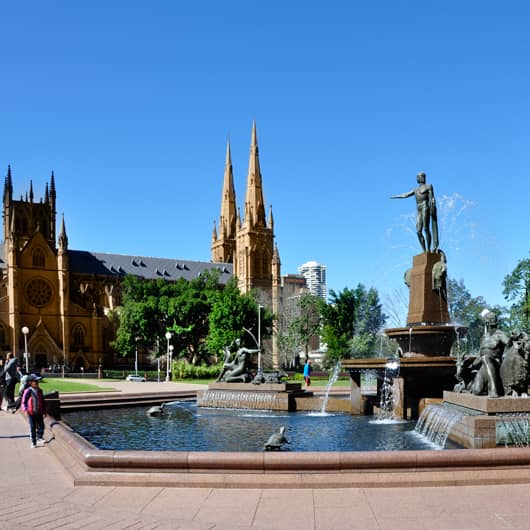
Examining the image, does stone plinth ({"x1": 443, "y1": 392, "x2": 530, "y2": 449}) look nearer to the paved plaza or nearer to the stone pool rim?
the stone pool rim

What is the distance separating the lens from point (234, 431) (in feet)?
51.1

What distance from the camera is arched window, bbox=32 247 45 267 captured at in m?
92.6

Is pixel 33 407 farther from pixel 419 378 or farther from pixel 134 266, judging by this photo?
pixel 134 266

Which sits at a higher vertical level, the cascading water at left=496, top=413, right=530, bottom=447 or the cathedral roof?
the cathedral roof

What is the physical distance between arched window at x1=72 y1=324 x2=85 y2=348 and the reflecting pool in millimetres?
74986

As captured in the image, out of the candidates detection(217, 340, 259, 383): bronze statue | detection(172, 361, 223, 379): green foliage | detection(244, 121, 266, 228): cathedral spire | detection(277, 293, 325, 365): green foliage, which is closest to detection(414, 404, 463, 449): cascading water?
detection(217, 340, 259, 383): bronze statue

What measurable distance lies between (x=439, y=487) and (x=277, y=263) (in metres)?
107

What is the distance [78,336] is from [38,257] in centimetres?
1339

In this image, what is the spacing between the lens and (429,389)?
1708 centimetres

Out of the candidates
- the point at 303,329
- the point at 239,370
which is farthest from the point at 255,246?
the point at 239,370

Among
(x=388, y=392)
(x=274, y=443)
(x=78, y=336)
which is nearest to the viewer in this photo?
(x=274, y=443)

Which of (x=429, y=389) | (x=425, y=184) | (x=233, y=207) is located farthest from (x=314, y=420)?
(x=233, y=207)

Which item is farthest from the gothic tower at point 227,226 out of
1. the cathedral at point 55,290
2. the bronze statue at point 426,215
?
the bronze statue at point 426,215

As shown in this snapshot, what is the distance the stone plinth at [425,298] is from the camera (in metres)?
17.9
